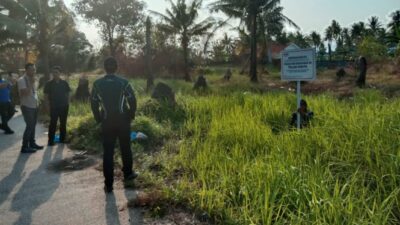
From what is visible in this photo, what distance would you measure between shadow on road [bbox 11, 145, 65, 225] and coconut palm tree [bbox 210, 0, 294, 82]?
26.1 metres

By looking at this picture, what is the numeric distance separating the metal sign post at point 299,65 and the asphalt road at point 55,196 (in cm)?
365

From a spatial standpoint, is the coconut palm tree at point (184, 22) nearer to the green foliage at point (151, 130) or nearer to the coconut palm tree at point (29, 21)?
the coconut palm tree at point (29, 21)

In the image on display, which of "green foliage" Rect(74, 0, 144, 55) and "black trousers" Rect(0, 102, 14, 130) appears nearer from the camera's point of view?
"black trousers" Rect(0, 102, 14, 130)

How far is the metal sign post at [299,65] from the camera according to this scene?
7594 mm

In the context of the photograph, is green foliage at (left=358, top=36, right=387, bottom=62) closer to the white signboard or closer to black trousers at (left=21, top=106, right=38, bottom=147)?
the white signboard

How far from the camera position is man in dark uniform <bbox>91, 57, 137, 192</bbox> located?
18.9ft

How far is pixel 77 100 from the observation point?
691 inches

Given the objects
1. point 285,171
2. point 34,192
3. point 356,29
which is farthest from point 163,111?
point 356,29

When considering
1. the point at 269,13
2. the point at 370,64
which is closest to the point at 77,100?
the point at 269,13

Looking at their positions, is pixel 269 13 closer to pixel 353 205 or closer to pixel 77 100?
pixel 77 100

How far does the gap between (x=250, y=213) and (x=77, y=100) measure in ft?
47.5

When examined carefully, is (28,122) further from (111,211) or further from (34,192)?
(111,211)

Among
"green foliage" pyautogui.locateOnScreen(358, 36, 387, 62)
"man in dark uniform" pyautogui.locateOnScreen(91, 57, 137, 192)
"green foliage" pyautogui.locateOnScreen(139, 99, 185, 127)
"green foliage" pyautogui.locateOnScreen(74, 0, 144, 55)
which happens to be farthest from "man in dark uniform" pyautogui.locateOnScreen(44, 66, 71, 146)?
"green foliage" pyautogui.locateOnScreen(358, 36, 387, 62)

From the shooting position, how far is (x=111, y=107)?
18.9ft
